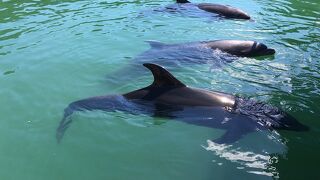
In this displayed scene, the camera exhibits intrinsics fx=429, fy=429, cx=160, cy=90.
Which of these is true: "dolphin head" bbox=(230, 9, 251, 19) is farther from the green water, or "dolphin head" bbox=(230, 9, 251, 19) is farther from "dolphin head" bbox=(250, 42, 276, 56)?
"dolphin head" bbox=(250, 42, 276, 56)

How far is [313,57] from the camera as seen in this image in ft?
34.7

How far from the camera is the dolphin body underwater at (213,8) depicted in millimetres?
13828

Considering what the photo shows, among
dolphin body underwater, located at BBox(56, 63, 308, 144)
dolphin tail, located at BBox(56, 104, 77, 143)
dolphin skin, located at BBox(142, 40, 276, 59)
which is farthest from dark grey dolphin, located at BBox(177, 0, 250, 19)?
dolphin tail, located at BBox(56, 104, 77, 143)

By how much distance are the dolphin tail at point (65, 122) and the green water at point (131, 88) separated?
Answer: 0.11m

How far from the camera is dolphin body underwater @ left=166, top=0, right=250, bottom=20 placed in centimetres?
1383

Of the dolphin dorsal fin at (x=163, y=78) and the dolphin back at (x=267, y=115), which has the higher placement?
the dolphin dorsal fin at (x=163, y=78)

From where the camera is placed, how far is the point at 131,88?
29.7 ft

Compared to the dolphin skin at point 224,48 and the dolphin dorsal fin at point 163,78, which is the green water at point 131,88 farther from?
the dolphin dorsal fin at point 163,78

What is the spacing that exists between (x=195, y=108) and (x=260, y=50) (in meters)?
4.17

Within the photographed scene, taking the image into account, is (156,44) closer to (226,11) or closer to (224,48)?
(224,48)

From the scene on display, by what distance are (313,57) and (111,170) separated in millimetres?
6474

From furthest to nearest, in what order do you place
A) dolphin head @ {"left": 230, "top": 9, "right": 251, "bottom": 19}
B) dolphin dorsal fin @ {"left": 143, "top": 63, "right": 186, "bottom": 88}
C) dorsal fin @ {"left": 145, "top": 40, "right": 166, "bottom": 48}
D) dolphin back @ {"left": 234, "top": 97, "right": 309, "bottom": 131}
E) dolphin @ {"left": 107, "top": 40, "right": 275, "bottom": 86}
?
dolphin head @ {"left": 230, "top": 9, "right": 251, "bottom": 19} < dorsal fin @ {"left": 145, "top": 40, "right": 166, "bottom": 48} < dolphin @ {"left": 107, "top": 40, "right": 275, "bottom": 86} < dolphin dorsal fin @ {"left": 143, "top": 63, "right": 186, "bottom": 88} < dolphin back @ {"left": 234, "top": 97, "right": 309, "bottom": 131}

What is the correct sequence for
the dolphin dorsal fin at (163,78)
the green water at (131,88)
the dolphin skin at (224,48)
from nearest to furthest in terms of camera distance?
the green water at (131,88)
the dolphin dorsal fin at (163,78)
the dolphin skin at (224,48)

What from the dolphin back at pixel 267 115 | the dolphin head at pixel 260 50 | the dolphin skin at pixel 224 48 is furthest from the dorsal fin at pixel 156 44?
the dolphin back at pixel 267 115
